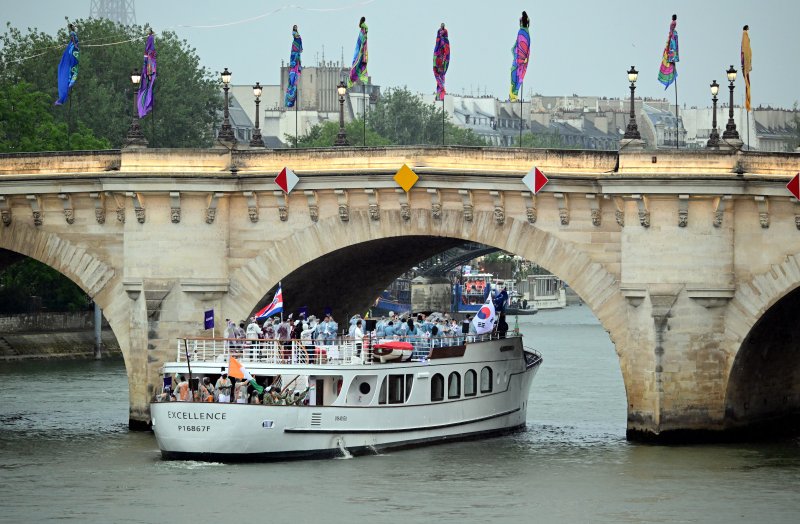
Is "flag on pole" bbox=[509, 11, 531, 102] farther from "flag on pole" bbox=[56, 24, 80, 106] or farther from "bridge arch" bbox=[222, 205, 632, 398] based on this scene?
"flag on pole" bbox=[56, 24, 80, 106]

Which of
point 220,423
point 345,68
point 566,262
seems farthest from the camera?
point 345,68

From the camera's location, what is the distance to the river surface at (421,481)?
42.3 metres

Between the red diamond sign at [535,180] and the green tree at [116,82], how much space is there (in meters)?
47.9

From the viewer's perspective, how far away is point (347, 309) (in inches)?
2598

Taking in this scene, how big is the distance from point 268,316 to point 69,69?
1401 cm

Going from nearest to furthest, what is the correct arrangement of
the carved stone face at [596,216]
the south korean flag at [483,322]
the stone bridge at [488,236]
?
1. the stone bridge at [488,236]
2. the carved stone face at [596,216]
3. the south korean flag at [483,322]

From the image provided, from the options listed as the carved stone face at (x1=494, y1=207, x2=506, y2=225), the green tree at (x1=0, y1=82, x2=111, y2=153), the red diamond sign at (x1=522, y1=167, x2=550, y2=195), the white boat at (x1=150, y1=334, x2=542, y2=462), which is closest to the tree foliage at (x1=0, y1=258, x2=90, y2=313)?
the green tree at (x1=0, y1=82, x2=111, y2=153)

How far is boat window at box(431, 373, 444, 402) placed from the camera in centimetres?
5234

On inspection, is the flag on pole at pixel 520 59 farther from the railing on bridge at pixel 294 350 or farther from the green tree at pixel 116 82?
the green tree at pixel 116 82

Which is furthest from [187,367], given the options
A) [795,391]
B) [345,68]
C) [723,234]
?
[345,68]

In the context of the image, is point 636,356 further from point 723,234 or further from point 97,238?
point 97,238

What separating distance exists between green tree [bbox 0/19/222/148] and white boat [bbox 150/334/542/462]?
4522cm

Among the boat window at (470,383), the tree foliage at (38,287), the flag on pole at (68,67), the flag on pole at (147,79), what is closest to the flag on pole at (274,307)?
the boat window at (470,383)

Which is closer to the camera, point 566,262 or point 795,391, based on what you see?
point 566,262
